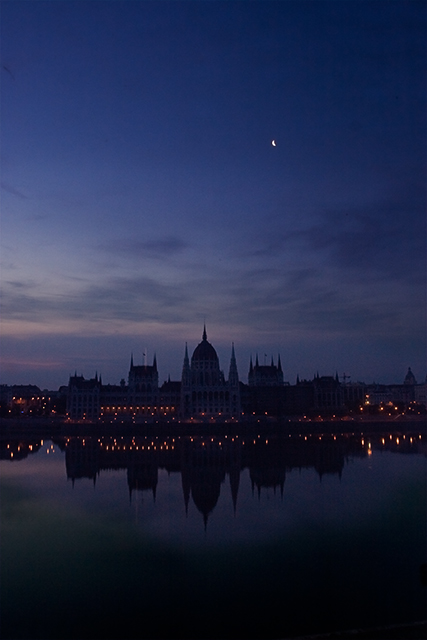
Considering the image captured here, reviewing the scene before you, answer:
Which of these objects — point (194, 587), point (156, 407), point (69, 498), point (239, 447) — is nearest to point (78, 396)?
point (156, 407)

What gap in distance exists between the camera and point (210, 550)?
13.1 metres

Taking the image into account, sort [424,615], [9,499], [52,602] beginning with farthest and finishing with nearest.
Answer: [9,499]
[52,602]
[424,615]

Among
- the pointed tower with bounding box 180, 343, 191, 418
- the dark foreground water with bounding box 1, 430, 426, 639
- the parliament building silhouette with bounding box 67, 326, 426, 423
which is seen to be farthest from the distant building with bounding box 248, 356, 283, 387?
the dark foreground water with bounding box 1, 430, 426, 639

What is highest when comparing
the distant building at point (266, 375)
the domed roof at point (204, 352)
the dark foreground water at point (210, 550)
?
the domed roof at point (204, 352)

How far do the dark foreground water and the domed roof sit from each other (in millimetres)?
41111

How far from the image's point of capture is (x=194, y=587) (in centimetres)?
1064

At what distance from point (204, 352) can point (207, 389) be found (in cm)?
664

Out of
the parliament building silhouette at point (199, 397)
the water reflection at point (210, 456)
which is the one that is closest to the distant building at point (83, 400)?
the parliament building silhouette at point (199, 397)

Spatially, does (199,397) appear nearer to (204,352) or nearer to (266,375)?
(204,352)

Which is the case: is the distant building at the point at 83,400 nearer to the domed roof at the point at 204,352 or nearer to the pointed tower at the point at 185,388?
the pointed tower at the point at 185,388

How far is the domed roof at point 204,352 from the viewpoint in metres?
68.9

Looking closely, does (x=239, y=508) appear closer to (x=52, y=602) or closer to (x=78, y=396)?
(x=52, y=602)

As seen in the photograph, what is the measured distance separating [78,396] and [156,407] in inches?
356

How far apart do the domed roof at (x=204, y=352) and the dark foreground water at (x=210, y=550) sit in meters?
41.1
